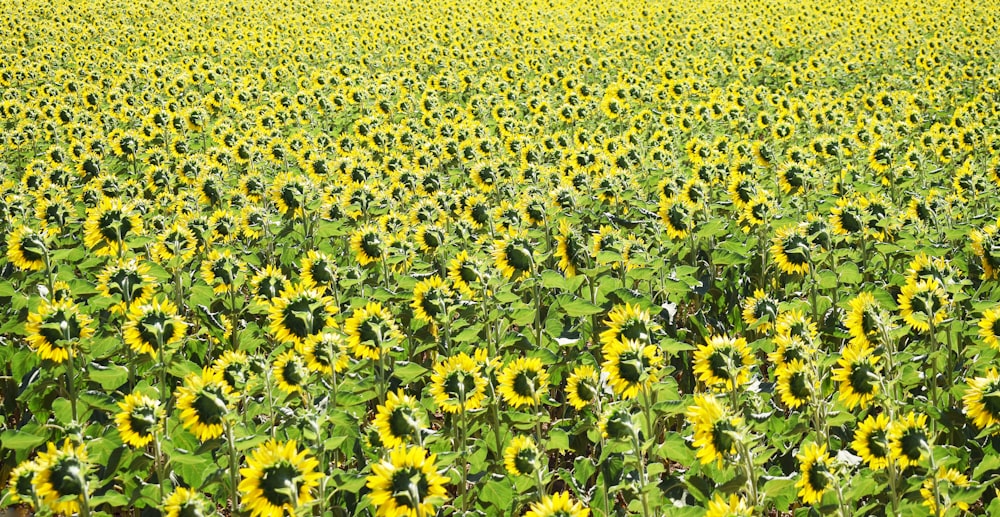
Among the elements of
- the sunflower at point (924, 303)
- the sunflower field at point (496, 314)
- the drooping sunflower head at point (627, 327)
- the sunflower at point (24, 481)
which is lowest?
the sunflower field at point (496, 314)

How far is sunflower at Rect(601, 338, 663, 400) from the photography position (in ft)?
10.9

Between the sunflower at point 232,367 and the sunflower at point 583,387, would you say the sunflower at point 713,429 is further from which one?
Result: the sunflower at point 232,367

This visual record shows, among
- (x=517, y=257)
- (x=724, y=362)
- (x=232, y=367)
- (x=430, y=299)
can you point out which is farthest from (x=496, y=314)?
(x=232, y=367)

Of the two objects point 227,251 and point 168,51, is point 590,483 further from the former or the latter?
point 168,51

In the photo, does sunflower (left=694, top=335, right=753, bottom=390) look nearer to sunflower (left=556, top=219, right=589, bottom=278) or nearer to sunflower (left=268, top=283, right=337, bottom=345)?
sunflower (left=556, top=219, right=589, bottom=278)

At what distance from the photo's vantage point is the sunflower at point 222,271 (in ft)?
15.6

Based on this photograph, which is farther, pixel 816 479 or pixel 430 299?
pixel 430 299

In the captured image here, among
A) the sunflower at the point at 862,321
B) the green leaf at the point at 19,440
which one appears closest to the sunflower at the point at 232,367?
the green leaf at the point at 19,440

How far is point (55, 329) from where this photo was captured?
3.66 metres

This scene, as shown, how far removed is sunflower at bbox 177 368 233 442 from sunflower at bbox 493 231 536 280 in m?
1.85

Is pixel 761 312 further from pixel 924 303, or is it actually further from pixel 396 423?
pixel 396 423

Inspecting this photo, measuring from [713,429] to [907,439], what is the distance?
76cm

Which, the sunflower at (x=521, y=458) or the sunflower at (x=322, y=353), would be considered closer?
the sunflower at (x=521, y=458)

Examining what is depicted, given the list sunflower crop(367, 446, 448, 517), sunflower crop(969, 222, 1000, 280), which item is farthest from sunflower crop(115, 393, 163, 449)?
sunflower crop(969, 222, 1000, 280)
